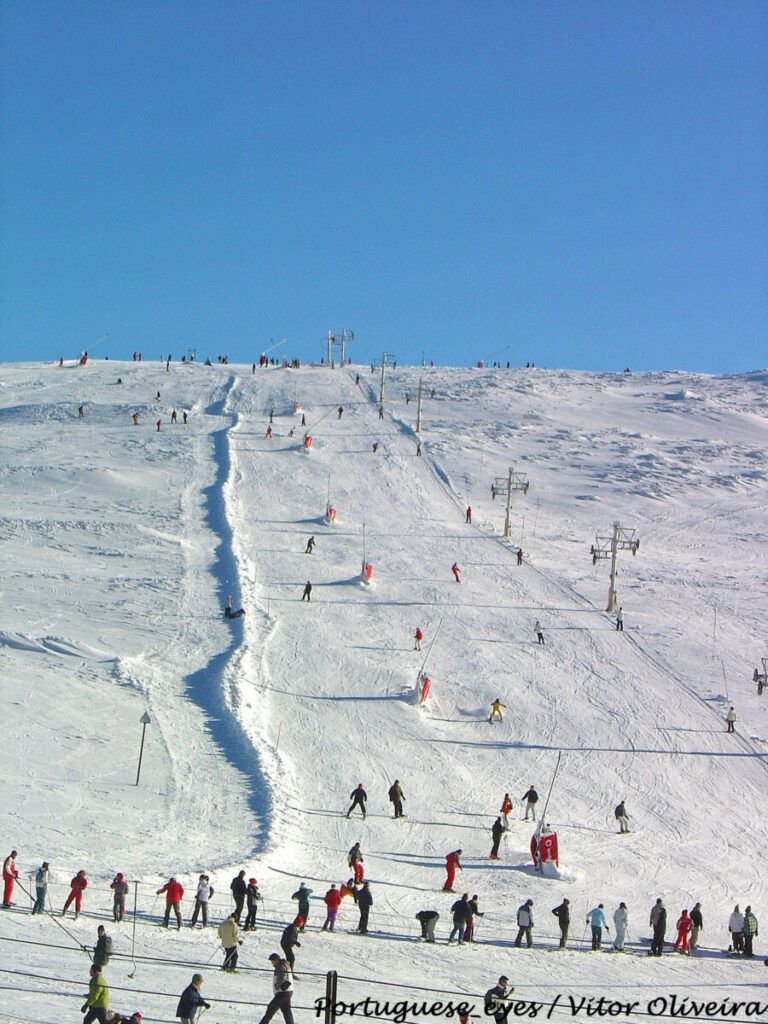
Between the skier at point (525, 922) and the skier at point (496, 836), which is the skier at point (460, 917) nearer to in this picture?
the skier at point (525, 922)

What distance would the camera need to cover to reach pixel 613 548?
37.5 metres

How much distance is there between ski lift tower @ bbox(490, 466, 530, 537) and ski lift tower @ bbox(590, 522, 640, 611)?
3514 mm

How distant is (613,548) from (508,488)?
433 inches

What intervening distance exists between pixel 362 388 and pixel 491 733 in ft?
153

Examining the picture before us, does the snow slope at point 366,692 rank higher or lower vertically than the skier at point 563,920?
higher

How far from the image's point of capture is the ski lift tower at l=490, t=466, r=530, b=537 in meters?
45.0

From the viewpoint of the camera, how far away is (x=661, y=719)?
27.9 m

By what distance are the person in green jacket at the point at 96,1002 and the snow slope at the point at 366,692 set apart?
31.2 inches

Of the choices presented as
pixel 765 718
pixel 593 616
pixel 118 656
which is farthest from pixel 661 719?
pixel 118 656

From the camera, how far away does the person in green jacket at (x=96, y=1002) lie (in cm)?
1038

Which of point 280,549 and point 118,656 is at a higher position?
point 280,549

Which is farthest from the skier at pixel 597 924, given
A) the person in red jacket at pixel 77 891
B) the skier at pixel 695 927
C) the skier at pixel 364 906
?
the person in red jacket at pixel 77 891

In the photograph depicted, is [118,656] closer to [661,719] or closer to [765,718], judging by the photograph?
[661,719]

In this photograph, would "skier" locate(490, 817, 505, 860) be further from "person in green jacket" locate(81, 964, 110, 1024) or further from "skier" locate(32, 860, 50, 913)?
"person in green jacket" locate(81, 964, 110, 1024)
